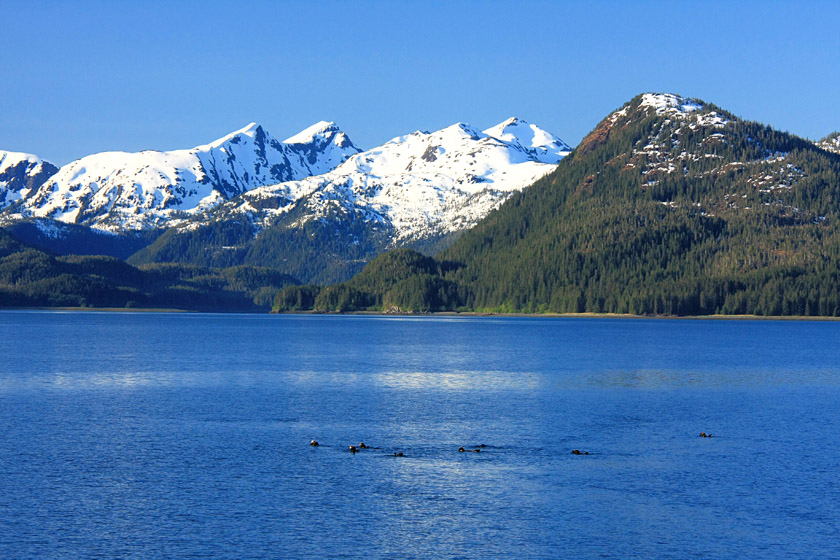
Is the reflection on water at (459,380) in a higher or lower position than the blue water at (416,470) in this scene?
higher

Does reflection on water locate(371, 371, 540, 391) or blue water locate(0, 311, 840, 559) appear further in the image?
reflection on water locate(371, 371, 540, 391)

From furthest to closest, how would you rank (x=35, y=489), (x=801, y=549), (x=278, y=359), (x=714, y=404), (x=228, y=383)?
(x=278, y=359)
(x=228, y=383)
(x=714, y=404)
(x=35, y=489)
(x=801, y=549)

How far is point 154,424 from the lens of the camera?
87.3 metres

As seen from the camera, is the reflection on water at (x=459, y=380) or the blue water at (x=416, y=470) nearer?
the blue water at (x=416, y=470)

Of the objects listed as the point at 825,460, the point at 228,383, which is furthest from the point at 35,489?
the point at 228,383

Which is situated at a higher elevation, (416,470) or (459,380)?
(459,380)

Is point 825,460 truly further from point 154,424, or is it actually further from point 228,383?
point 228,383

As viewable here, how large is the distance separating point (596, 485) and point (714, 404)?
50.5 m

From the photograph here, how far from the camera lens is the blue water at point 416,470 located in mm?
49469

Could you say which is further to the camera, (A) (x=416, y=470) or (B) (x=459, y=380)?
(B) (x=459, y=380)

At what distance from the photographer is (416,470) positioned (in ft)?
218

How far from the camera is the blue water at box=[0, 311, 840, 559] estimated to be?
162 ft

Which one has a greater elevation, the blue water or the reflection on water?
the reflection on water

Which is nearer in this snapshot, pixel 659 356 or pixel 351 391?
pixel 351 391
